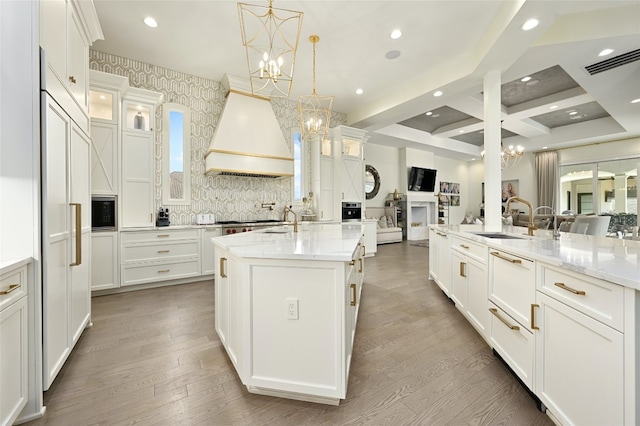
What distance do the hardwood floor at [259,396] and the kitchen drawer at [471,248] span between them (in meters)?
0.72

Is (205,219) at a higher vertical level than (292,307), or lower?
higher

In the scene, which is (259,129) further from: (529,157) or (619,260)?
(529,157)

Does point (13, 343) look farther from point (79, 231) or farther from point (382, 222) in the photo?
point (382, 222)

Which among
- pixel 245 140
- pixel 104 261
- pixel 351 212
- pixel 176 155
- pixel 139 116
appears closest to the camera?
pixel 104 261

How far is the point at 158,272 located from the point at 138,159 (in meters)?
1.69

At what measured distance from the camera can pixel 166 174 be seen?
4.29 meters

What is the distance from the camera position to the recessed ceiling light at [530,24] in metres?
2.71

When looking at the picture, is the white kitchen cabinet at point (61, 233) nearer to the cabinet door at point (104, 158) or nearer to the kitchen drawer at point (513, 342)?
the cabinet door at point (104, 158)

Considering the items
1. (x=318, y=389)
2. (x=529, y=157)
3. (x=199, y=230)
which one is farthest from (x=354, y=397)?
(x=529, y=157)

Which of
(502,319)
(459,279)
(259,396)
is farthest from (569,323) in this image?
(259,396)

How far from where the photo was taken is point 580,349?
1174mm

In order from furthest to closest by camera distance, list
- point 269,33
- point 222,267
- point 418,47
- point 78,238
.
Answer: point 418,47
point 269,33
point 222,267
point 78,238

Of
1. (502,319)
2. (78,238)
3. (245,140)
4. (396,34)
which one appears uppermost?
(396,34)

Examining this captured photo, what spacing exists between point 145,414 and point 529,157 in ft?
40.2
